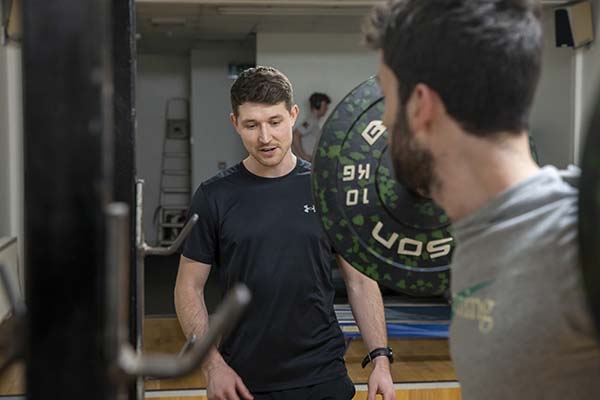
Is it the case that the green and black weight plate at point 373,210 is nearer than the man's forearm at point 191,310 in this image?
Yes

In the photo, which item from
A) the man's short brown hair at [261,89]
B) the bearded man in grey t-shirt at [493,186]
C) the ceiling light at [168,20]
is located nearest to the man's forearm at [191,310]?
the man's short brown hair at [261,89]

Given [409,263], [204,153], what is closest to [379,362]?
[409,263]

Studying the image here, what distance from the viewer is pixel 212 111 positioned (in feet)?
41.5

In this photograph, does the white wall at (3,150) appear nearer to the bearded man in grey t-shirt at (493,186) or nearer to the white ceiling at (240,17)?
the white ceiling at (240,17)

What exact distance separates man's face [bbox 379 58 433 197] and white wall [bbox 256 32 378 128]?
9065 millimetres

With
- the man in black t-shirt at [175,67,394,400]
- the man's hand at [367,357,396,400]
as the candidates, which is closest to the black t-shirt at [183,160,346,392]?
the man in black t-shirt at [175,67,394,400]

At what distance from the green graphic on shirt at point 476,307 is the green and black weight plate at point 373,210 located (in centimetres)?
42

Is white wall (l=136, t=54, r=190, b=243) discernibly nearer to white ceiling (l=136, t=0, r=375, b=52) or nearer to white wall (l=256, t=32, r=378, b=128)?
white ceiling (l=136, t=0, r=375, b=52)

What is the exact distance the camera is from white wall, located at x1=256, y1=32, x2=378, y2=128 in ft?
33.7

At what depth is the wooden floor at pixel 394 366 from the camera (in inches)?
176

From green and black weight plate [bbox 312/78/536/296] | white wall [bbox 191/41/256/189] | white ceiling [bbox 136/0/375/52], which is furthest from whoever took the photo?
white wall [bbox 191/41/256/189]

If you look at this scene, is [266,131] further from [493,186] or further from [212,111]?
A: [212,111]

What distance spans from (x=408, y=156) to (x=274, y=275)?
1.23 metres

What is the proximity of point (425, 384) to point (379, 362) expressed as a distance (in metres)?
2.31
